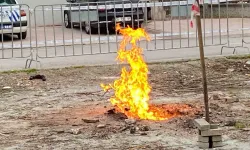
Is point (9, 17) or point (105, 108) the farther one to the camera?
point (9, 17)

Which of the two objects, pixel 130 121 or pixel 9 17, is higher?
pixel 9 17

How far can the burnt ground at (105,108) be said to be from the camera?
6473 mm

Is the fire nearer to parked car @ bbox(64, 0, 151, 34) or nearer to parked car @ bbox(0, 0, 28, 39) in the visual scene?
parked car @ bbox(64, 0, 151, 34)

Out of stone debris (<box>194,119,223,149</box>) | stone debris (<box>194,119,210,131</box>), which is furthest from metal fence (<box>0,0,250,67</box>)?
stone debris (<box>194,119,223,149</box>)

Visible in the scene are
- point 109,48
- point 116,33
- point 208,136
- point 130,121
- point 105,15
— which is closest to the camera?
point 208,136

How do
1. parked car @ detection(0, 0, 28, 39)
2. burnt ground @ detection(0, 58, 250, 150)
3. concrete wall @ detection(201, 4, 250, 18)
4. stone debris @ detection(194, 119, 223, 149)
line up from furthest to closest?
concrete wall @ detection(201, 4, 250, 18) → parked car @ detection(0, 0, 28, 39) → burnt ground @ detection(0, 58, 250, 150) → stone debris @ detection(194, 119, 223, 149)

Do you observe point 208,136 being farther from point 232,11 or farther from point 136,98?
point 232,11

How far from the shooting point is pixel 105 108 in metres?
8.26

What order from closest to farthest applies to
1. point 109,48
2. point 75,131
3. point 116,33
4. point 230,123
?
point 75,131 → point 230,123 → point 116,33 → point 109,48

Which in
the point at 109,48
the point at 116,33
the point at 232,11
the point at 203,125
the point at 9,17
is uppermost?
the point at 9,17

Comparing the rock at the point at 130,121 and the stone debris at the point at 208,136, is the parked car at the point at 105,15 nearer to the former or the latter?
the rock at the point at 130,121

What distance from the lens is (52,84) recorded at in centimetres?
1040

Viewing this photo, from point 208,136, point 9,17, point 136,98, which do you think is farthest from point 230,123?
point 9,17

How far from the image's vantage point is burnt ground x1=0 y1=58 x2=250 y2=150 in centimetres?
647
